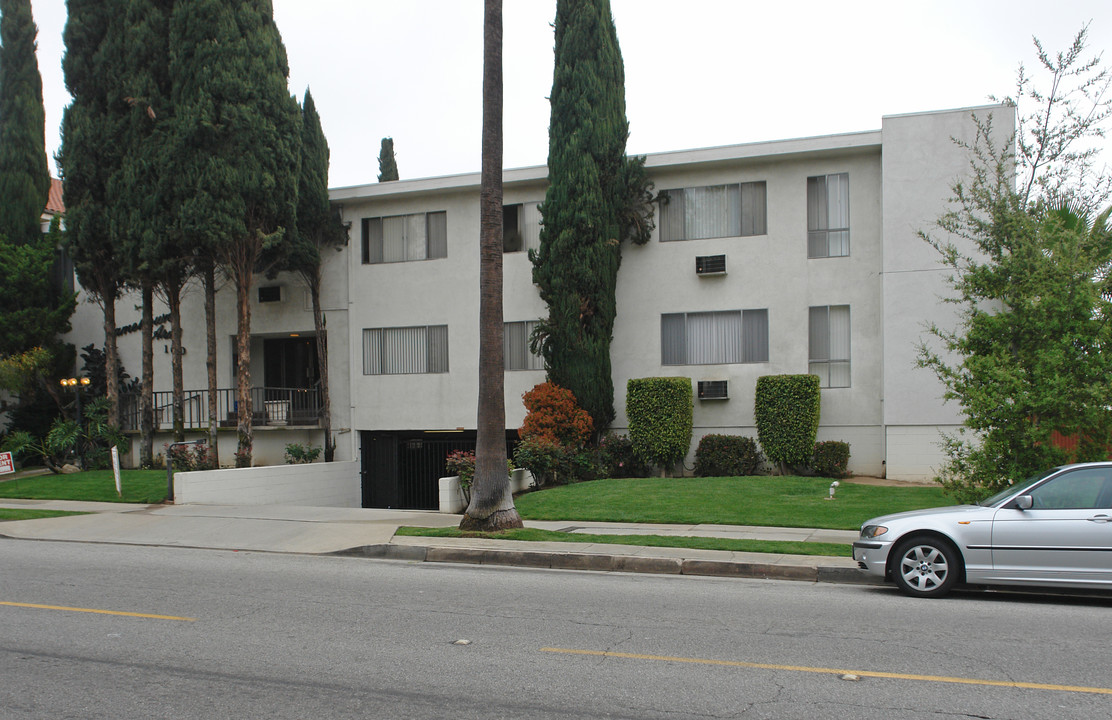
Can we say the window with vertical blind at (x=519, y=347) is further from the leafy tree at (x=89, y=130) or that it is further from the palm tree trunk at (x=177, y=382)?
the leafy tree at (x=89, y=130)

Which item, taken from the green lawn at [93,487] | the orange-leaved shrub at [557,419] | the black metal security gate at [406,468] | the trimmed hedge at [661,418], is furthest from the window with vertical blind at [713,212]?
the green lawn at [93,487]

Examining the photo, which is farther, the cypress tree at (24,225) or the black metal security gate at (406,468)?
the cypress tree at (24,225)

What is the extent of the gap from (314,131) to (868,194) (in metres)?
13.9

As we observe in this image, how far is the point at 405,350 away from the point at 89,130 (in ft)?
30.2

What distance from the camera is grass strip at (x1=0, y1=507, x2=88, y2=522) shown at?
54.8ft

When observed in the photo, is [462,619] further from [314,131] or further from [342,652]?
[314,131]

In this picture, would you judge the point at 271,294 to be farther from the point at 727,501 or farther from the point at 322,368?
the point at 727,501

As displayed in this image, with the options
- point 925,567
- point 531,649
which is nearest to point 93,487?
point 531,649

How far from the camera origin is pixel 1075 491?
9.35m

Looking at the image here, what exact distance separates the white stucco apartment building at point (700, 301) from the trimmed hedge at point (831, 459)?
677 mm

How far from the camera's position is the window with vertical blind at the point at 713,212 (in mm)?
22656

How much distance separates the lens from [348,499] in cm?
2441

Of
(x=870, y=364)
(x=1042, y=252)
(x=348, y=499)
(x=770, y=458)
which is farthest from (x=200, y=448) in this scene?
(x=1042, y=252)

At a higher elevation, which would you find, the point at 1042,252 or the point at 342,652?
the point at 1042,252
